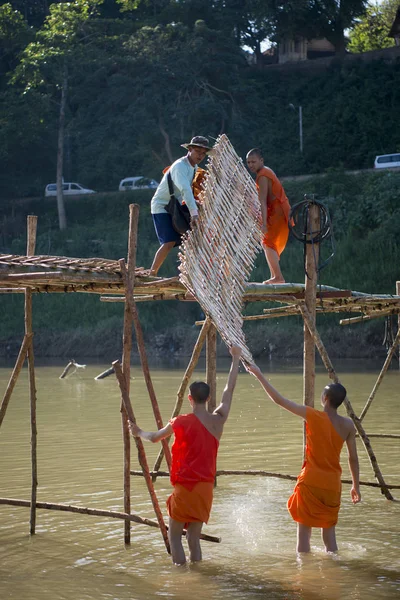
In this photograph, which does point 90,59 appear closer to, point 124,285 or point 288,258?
point 288,258

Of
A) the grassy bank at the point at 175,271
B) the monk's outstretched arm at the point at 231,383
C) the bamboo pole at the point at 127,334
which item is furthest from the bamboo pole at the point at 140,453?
the grassy bank at the point at 175,271

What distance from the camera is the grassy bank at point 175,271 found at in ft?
104

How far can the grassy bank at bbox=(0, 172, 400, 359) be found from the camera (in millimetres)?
31719

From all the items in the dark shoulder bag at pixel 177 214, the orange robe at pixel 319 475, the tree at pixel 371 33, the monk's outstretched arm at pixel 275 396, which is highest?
the tree at pixel 371 33

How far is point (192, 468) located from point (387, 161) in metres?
32.2

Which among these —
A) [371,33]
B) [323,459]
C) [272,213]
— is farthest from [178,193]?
[371,33]

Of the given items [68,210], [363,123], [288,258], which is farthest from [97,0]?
[288,258]

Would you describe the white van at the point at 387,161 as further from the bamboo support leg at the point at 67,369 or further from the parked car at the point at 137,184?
the bamboo support leg at the point at 67,369

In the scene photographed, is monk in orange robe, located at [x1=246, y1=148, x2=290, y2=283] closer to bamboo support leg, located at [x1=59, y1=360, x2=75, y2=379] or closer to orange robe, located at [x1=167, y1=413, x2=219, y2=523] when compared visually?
orange robe, located at [x1=167, y1=413, x2=219, y2=523]

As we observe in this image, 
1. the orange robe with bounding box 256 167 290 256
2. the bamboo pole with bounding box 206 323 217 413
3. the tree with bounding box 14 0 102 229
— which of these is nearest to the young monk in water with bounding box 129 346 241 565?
the orange robe with bounding box 256 167 290 256

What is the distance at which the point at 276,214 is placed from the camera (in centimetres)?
991

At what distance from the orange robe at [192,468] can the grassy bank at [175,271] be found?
79.8ft

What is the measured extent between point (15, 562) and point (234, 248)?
10.8 ft

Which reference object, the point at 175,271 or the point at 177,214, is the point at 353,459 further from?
the point at 175,271
